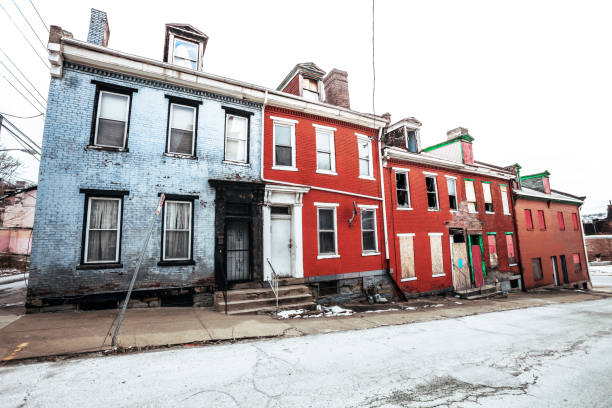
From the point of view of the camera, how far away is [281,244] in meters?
10.7

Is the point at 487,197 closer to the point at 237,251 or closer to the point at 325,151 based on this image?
the point at 325,151

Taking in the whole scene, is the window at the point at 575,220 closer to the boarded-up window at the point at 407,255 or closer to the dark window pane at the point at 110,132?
the boarded-up window at the point at 407,255

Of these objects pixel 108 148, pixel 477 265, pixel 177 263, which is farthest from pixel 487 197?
pixel 108 148

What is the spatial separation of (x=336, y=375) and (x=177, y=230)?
6.82m

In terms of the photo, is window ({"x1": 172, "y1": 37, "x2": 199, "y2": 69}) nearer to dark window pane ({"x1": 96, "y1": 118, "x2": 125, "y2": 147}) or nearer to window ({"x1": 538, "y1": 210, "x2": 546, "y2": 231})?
dark window pane ({"x1": 96, "y1": 118, "x2": 125, "y2": 147})

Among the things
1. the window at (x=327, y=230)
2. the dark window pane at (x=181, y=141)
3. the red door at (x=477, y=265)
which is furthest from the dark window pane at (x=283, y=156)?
the red door at (x=477, y=265)

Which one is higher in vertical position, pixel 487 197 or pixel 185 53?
pixel 185 53

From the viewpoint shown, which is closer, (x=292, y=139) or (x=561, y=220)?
(x=292, y=139)

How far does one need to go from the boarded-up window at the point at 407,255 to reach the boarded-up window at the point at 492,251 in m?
7.20

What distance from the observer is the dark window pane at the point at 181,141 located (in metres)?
9.34

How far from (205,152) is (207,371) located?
284 inches

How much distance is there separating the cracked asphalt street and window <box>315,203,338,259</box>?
5.09 meters

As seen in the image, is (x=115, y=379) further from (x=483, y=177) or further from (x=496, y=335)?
(x=483, y=177)

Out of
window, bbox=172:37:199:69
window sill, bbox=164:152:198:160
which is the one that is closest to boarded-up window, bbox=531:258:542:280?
window sill, bbox=164:152:198:160
